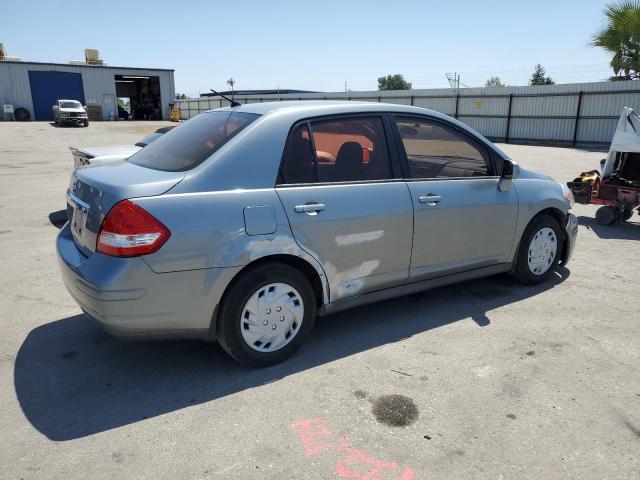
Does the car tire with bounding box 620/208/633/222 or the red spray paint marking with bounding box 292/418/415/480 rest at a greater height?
the car tire with bounding box 620/208/633/222

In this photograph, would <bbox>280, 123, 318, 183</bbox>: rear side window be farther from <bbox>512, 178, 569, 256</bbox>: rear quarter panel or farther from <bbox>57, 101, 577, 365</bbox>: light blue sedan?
<bbox>512, 178, 569, 256</bbox>: rear quarter panel

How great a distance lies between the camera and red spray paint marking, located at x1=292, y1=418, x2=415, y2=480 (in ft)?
7.94

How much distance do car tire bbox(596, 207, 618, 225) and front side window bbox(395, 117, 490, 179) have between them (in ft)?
13.5

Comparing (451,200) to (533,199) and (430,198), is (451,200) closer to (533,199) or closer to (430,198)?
(430,198)

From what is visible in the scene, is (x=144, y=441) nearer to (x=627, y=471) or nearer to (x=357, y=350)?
(x=357, y=350)

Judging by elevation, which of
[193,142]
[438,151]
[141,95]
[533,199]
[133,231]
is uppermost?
[141,95]

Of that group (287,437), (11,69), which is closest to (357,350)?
(287,437)

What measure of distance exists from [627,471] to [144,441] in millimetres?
2415

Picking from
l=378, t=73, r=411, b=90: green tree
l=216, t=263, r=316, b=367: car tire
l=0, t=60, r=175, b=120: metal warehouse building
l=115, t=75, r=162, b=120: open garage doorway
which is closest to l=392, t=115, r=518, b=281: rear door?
l=216, t=263, r=316, b=367: car tire

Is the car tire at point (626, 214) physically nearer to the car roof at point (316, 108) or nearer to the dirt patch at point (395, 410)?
the car roof at point (316, 108)

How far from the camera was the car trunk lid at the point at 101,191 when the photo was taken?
2.94m

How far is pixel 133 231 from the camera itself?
9.29 ft

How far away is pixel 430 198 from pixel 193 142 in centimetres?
182

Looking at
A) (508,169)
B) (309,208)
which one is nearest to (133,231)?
(309,208)
